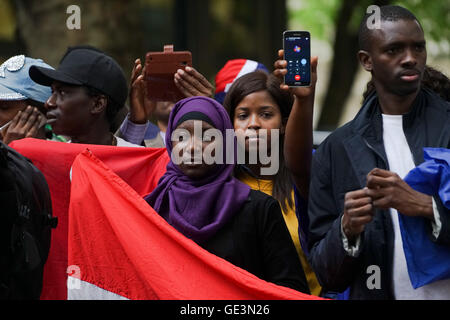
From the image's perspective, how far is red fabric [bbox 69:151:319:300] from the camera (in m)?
3.56

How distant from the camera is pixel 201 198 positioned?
386 cm

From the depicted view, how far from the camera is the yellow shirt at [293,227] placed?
421 centimetres

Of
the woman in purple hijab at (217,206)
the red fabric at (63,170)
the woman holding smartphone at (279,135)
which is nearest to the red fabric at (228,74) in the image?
the woman holding smartphone at (279,135)

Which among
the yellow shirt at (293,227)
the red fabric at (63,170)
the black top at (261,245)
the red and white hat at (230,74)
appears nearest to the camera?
the black top at (261,245)

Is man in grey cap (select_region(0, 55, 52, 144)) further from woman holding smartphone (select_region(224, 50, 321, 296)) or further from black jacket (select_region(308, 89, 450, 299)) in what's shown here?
black jacket (select_region(308, 89, 450, 299))

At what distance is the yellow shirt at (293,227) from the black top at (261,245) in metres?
0.40

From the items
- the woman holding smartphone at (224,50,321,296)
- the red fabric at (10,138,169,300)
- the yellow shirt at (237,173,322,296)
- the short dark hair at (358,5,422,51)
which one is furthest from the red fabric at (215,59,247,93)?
the short dark hair at (358,5,422,51)

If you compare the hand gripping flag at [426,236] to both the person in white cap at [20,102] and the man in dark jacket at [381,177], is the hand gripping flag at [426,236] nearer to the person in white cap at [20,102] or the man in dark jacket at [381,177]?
the man in dark jacket at [381,177]

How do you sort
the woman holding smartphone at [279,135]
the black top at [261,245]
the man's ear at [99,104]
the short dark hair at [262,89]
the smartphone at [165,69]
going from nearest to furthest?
the black top at [261,245]
the woman holding smartphone at [279,135]
the short dark hair at [262,89]
the smartphone at [165,69]
the man's ear at [99,104]

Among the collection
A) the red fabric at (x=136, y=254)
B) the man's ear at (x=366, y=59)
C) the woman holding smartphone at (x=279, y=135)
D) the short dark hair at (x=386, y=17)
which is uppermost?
the short dark hair at (x=386, y=17)

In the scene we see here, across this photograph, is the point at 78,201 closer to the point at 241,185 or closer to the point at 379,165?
the point at 241,185

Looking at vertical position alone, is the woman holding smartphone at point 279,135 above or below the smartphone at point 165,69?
below

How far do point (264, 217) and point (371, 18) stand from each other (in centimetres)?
102
